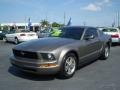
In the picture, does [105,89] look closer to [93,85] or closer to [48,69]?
[93,85]

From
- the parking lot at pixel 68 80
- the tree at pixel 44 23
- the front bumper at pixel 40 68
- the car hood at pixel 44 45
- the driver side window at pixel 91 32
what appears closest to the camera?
the parking lot at pixel 68 80

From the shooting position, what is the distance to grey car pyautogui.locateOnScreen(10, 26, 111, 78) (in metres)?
5.79

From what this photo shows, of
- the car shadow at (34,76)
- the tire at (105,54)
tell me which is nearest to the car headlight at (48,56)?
the car shadow at (34,76)

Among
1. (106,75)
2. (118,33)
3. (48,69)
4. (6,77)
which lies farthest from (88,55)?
(118,33)

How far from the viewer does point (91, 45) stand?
7.57 metres

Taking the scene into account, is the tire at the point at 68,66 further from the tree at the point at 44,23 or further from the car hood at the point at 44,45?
the tree at the point at 44,23

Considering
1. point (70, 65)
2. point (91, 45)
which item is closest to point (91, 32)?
point (91, 45)

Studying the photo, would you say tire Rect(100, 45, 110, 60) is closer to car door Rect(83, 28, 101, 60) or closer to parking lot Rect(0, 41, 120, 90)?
car door Rect(83, 28, 101, 60)

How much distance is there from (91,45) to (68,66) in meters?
1.63

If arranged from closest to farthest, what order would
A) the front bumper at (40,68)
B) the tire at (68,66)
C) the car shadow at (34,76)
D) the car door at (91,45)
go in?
the front bumper at (40,68)
the tire at (68,66)
the car shadow at (34,76)
the car door at (91,45)

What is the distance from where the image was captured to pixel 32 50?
5.90m

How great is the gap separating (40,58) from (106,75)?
223cm

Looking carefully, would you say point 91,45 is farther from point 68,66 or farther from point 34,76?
point 34,76

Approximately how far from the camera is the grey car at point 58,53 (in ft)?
Result: 19.0
